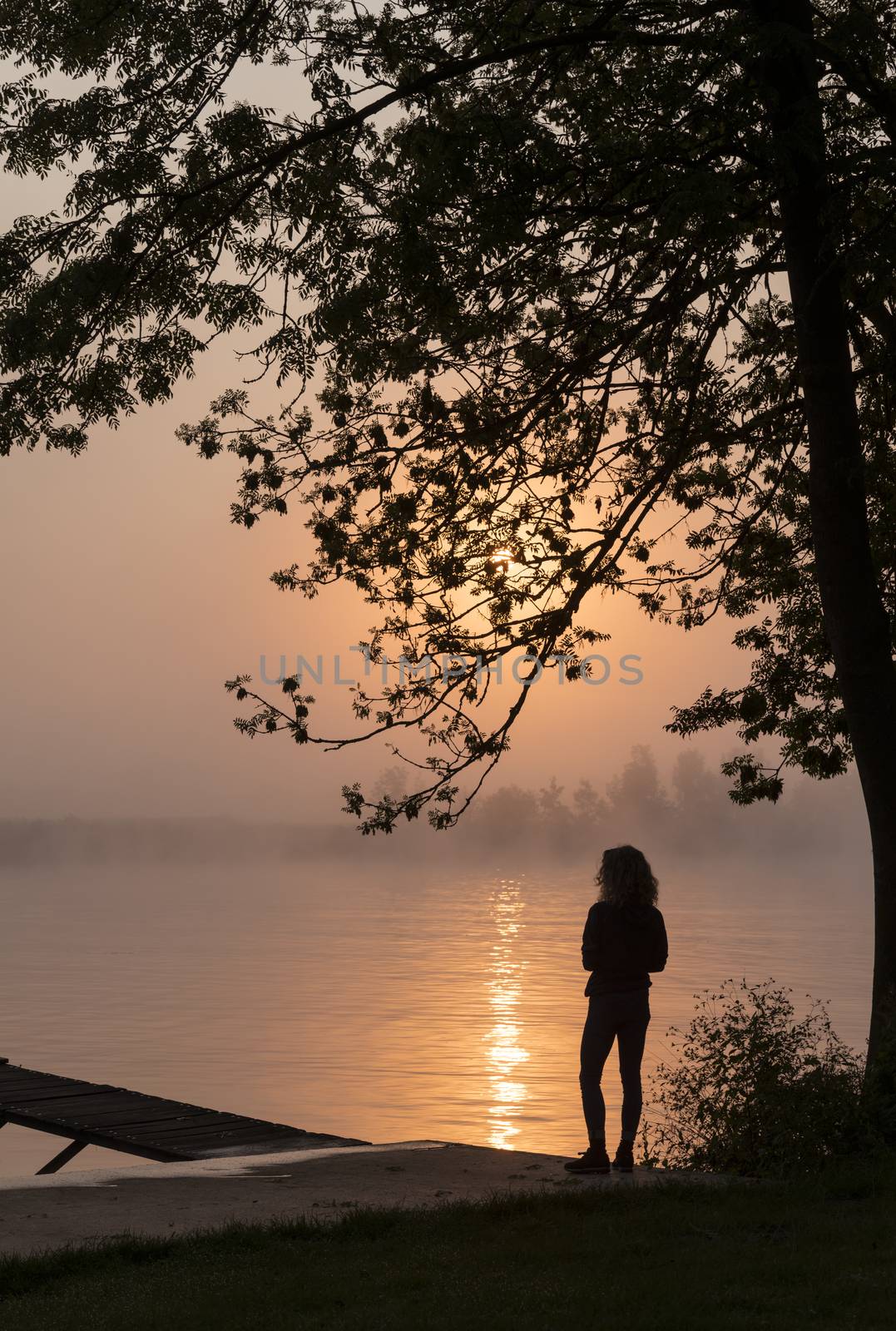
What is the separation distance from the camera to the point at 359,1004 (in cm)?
4316

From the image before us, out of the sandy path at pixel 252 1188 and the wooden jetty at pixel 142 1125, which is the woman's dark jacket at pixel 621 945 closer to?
the sandy path at pixel 252 1188

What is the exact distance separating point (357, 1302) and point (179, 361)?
8.88 meters

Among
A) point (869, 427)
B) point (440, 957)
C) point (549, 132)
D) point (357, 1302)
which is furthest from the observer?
point (440, 957)

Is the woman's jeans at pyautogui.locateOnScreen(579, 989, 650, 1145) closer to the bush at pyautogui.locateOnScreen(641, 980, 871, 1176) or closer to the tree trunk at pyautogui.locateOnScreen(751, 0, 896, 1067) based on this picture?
the bush at pyautogui.locateOnScreen(641, 980, 871, 1176)

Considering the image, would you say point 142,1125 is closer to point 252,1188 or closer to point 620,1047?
point 252,1188

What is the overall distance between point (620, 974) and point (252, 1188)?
9.76 ft

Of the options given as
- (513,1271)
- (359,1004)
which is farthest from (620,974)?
(359,1004)

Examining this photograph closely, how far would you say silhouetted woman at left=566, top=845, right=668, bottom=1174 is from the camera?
988 centimetres

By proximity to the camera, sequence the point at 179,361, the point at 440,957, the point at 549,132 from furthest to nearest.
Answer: the point at 440,957
the point at 179,361
the point at 549,132

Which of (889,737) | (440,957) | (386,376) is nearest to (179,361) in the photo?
(386,376)

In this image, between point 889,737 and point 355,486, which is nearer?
point 889,737

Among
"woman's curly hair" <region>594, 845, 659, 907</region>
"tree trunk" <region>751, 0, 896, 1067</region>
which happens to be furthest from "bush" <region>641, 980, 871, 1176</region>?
"woman's curly hair" <region>594, 845, 659, 907</region>

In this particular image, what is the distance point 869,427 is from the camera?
56.3ft

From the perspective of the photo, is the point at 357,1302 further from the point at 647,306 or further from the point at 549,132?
the point at 647,306
